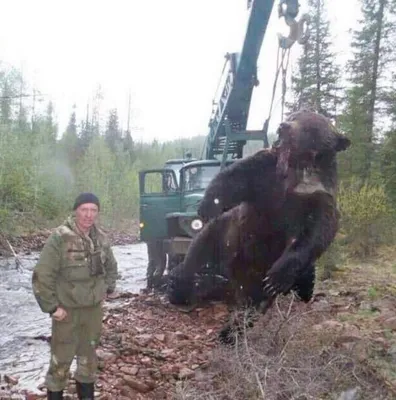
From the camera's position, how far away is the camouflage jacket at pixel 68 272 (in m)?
3.76

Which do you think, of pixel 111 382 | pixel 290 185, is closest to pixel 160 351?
pixel 111 382

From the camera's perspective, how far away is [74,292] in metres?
3.85

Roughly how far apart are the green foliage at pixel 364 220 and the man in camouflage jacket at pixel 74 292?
856cm

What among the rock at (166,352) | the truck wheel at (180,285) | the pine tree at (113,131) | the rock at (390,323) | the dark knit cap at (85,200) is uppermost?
the pine tree at (113,131)

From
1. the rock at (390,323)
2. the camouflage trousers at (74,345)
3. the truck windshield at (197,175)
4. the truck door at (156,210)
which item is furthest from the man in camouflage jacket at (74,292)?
the truck windshield at (197,175)

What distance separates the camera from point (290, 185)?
9.93 ft

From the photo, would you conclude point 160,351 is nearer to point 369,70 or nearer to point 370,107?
Result: point 370,107

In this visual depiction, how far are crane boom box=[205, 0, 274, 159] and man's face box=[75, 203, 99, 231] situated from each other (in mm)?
4326

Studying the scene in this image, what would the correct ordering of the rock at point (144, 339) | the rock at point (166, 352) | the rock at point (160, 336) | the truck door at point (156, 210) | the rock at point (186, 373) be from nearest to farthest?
the rock at point (186, 373) → the rock at point (166, 352) → the rock at point (144, 339) → the rock at point (160, 336) → the truck door at point (156, 210)

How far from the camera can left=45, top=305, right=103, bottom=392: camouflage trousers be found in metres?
3.86

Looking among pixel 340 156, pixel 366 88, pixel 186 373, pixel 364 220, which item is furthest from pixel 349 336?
pixel 366 88

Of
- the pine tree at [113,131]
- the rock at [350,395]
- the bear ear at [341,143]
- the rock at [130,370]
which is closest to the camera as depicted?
the bear ear at [341,143]

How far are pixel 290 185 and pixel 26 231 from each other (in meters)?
19.9

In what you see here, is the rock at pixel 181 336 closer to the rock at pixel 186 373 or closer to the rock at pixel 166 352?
the rock at pixel 166 352
